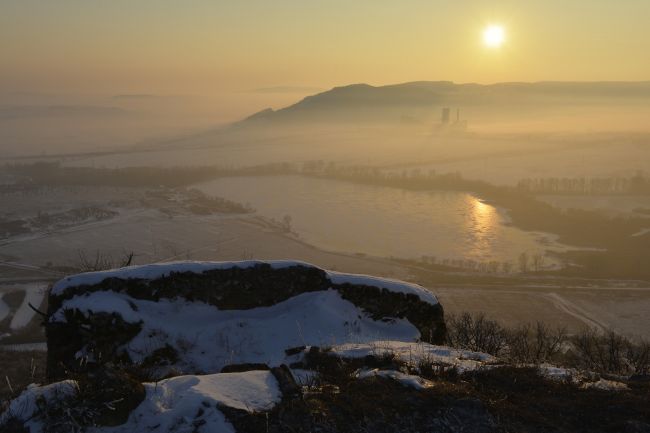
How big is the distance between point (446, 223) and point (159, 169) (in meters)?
62.2

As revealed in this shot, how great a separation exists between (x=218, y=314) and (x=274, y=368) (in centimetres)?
429

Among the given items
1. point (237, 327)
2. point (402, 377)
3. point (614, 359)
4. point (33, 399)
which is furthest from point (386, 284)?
point (614, 359)

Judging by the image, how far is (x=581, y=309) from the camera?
38188 mm

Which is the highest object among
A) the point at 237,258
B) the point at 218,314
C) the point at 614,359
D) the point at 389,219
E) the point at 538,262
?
the point at 218,314

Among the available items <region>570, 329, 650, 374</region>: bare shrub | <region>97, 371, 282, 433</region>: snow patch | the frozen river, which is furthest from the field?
<region>97, 371, 282, 433</region>: snow patch

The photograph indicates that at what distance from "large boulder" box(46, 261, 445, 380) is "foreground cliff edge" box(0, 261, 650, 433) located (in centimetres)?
3

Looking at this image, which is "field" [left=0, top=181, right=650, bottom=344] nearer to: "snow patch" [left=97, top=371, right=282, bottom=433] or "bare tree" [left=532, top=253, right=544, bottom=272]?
"bare tree" [left=532, top=253, right=544, bottom=272]

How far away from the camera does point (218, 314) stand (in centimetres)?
1012

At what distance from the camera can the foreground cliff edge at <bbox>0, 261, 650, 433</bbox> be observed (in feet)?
16.5

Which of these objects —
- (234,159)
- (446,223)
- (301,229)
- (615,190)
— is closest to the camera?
(301,229)

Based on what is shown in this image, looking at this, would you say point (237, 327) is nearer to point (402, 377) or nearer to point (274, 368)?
point (274, 368)

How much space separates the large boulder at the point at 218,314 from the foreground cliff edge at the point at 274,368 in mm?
27

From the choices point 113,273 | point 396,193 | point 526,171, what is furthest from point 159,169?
point 113,273

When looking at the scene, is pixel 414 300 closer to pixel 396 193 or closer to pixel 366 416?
pixel 366 416
